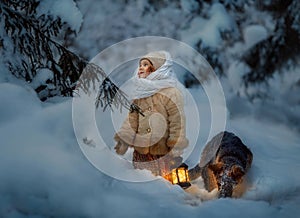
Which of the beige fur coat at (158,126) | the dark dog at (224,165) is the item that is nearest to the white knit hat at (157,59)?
the beige fur coat at (158,126)

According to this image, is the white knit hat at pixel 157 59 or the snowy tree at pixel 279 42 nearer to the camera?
the white knit hat at pixel 157 59

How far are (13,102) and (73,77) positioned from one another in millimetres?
1718

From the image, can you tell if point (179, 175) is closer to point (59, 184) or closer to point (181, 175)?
point (181, 175)

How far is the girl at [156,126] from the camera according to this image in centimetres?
400

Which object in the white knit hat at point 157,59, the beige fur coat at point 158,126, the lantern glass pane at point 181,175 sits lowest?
the lantern glass pane at point 181,175

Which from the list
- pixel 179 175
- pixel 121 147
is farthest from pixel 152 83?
pixel 179 175

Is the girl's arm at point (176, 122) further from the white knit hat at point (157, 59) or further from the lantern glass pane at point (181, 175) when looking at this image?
the white knit hat at point (157, 59)

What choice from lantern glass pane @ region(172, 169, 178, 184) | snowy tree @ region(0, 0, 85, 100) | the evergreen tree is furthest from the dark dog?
snowy tree @ region(0, 0, 85, 100)

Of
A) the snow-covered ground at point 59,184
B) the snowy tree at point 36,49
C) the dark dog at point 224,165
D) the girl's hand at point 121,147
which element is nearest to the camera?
the snow-covered ground at point 59,184

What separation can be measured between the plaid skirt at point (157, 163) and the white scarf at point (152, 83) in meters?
0.76

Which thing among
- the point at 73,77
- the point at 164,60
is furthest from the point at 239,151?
the point at 73,77

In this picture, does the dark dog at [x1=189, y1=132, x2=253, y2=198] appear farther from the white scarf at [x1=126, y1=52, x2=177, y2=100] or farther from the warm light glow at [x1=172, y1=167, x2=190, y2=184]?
the white scarf at [x1=126, y1=52, x2=177, y2=100]

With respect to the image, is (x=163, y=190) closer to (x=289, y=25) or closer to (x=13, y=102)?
(x=13, y=102)

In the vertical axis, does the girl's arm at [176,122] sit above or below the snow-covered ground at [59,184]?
below
